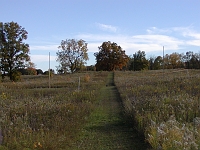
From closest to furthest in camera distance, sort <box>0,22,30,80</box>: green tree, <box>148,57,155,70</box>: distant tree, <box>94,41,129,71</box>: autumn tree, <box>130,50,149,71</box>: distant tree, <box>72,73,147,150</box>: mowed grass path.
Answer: <box>72,73,147,150</box>: mowed grass path
<box>0,22,30,80</box>: green tree
<box>94,41,129,71</box>: autumn tree
<box>130,50,149,71</box>: distant tree
<box>148,57,155,70</box>: distant tree

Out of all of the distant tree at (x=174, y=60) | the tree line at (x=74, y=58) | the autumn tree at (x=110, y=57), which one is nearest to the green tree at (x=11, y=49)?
the tree line at (x=74, y=58)

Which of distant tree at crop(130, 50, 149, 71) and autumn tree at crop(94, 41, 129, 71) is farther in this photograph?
distant tree at crop(130, 50, 149, 71)

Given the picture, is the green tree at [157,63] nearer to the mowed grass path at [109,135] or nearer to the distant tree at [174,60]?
the distant tree at [174,60]

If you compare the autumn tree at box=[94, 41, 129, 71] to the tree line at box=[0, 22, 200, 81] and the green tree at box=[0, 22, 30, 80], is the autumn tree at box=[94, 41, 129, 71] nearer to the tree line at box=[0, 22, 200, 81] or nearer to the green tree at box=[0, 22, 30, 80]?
the tree line at box=[0, 22, 200, 81]

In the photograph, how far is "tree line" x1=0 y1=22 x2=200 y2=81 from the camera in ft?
159

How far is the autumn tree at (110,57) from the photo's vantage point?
73.8 metres

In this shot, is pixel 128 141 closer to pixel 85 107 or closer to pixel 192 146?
A: pixel 192 146

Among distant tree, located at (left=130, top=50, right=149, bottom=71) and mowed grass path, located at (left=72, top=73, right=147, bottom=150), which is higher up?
distant tree, located at (left=130, top=50, right=149, bottom=71)

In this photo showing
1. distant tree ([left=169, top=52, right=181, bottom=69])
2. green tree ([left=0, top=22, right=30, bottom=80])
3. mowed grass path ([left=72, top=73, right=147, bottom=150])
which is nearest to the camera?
mowed grass path ([left=72, top=73, right=147, bottom=150])

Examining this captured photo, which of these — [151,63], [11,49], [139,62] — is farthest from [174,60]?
[11,49]

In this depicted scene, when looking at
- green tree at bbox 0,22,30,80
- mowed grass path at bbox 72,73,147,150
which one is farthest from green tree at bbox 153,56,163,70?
mowed grass path at bbox 72,73,147,150

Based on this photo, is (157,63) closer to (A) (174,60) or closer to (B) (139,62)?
(A) (174,60)

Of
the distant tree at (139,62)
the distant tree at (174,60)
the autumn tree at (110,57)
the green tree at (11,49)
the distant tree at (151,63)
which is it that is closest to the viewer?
the green tree at (11,49)

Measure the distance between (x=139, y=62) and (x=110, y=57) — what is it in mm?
11445
